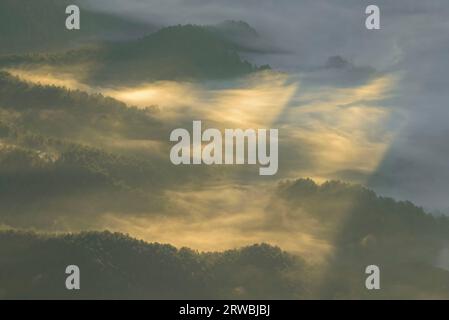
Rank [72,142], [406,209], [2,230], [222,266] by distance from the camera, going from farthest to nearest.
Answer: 1. [72,142]
2. [406,209]
3. [2,230]
4. [222,266]

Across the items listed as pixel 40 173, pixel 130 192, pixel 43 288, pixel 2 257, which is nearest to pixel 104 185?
pixel 130 192

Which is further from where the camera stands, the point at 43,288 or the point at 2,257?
the point at 2,257

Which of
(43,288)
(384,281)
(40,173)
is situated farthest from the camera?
(40,173)

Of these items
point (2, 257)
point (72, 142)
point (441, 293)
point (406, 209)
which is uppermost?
point (72, 142)

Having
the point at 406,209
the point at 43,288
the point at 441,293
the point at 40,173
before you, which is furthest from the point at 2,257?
the point at 406,209

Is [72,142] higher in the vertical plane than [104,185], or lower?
higher

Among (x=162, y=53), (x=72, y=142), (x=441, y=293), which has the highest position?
(x=162, y=53)

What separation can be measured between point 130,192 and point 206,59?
5077 cm

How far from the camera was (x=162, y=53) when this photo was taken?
107562 millimetres

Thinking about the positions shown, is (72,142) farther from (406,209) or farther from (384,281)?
(384,281)

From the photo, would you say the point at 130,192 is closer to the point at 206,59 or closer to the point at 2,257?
the point at 2,257

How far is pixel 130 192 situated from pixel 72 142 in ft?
56.1

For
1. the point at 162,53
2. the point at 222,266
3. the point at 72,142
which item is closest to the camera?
the point at 222,266

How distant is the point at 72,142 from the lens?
7831 centimetres
